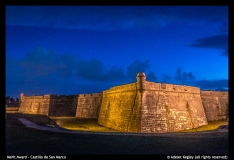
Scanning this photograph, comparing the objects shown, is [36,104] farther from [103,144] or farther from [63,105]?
[103,144]

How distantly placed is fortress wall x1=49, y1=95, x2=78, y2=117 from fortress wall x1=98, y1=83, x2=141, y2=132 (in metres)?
11.1

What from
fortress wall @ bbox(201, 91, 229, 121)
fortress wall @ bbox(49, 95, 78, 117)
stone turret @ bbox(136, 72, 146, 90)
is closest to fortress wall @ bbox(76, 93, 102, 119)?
fortress wall @ bbox(49, 95, 78, 117)

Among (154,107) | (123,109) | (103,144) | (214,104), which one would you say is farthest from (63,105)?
(103,144)

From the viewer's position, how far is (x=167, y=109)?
59.9ft

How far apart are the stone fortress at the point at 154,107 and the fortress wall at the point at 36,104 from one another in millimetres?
6568

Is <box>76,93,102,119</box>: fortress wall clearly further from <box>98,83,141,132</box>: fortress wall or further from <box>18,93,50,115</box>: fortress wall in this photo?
<box>98,83,141,132</box>: fortress wall


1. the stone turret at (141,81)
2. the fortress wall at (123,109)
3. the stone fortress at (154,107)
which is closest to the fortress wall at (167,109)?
the stone fortress at (154,107)

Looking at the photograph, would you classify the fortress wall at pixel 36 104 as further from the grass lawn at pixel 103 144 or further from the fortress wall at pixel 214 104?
the grass lawn at pixel 103 144

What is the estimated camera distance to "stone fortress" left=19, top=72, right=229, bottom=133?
1689cm

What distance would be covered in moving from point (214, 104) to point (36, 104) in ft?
81.6

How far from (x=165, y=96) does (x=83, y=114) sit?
15.2m
